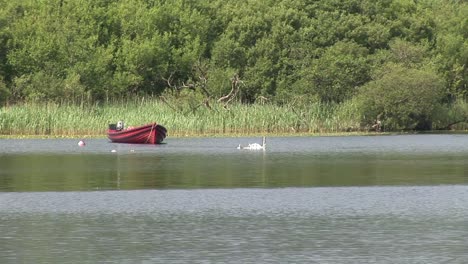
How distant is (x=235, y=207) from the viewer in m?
29.2

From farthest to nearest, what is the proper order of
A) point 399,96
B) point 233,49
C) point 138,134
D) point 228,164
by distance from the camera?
point 233,49, point 399,96, point 138,134, point 228,164

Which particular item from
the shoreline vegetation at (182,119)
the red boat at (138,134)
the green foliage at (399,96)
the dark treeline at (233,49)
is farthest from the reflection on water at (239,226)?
the dark treeline at (233,49)

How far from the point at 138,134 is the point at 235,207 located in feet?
111

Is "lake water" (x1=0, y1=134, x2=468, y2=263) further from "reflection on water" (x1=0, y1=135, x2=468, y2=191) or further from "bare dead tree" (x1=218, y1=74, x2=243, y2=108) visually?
"bare dead tree" (x1=218, y1=74, x2=243, y2=108)

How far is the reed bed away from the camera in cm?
6681

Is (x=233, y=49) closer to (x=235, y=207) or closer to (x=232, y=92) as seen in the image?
(x=232, y=92)

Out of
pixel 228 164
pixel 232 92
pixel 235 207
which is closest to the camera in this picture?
pixel 235 207

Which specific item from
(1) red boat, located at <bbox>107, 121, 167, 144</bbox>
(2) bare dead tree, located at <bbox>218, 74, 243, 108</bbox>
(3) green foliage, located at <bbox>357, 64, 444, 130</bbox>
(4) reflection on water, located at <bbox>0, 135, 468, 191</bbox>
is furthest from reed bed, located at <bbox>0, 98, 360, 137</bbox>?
(1) red boat, located at <bbox>107, 121, 167, 144</bbox>

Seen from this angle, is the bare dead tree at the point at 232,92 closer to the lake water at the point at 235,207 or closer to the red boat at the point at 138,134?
the red boat at the point at 138,134

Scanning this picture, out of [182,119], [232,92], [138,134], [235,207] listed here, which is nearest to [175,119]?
[182,119]

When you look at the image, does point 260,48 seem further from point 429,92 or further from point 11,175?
point 11,175

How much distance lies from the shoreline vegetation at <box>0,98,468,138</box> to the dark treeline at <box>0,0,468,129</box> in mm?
4861

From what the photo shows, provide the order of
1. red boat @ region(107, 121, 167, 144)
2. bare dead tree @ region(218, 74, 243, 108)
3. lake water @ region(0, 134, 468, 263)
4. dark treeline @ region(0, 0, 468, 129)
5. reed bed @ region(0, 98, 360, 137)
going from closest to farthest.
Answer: lake water @ region(0, 134, 468, 263), red boat @ region(107, 121, 167, 144), reed bed @ region(0, 98, 360, 137), bare dead tree @ region(218, 74, 243, 108), dark treeline @ region(0, 0, 468, 129)

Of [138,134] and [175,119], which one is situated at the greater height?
[175,119]
